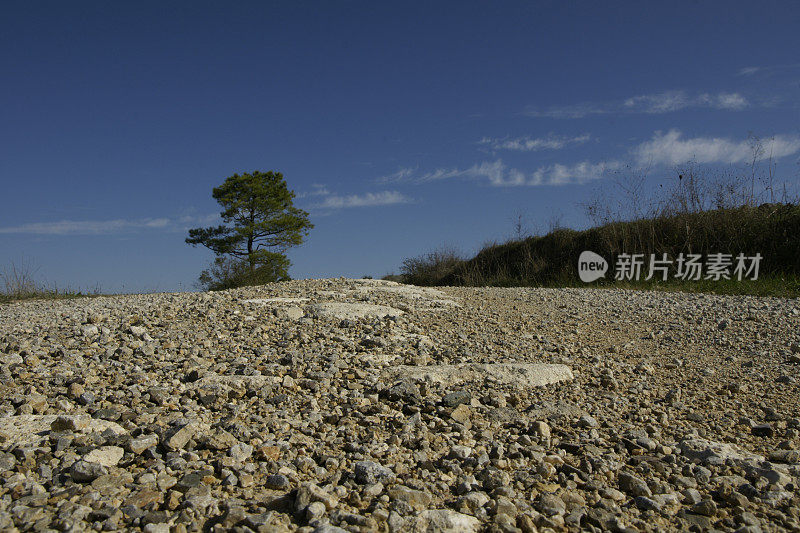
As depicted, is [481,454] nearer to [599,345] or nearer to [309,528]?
[309,528]

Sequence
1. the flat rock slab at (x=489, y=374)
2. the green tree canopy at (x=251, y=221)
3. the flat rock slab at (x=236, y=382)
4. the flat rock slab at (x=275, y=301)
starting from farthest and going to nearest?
the green tree canopy at (x=251, y=221)
the flat rock slab at (x=275, y=301)
the flat rock slab at (x=489, y=374)
the flat rock slab at (x=236, y=382)

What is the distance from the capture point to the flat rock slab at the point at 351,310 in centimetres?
397

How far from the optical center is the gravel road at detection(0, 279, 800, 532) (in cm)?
154

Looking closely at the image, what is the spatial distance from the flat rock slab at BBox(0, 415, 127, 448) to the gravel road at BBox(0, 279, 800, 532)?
12 millimetres

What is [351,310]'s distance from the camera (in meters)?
4.14

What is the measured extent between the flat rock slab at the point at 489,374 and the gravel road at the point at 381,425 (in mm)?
14

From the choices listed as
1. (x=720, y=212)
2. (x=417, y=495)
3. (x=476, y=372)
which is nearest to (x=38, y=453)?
(x=417, y=495)

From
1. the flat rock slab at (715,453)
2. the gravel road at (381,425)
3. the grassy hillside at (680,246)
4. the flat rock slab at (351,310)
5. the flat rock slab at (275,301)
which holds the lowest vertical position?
the flat rock slab at (715,453)

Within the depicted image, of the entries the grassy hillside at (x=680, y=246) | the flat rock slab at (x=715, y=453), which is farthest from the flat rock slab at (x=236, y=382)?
the grassy hillside at (x=680, y=246)

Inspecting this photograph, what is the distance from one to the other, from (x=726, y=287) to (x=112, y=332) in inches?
290

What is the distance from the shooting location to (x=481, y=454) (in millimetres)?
1900

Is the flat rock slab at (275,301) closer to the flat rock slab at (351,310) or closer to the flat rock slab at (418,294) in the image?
the flat rock slab at (351,310)

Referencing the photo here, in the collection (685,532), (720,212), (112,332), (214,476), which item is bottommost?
(685,532)

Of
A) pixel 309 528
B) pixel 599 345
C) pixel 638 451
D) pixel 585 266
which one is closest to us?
pixel 309 528
